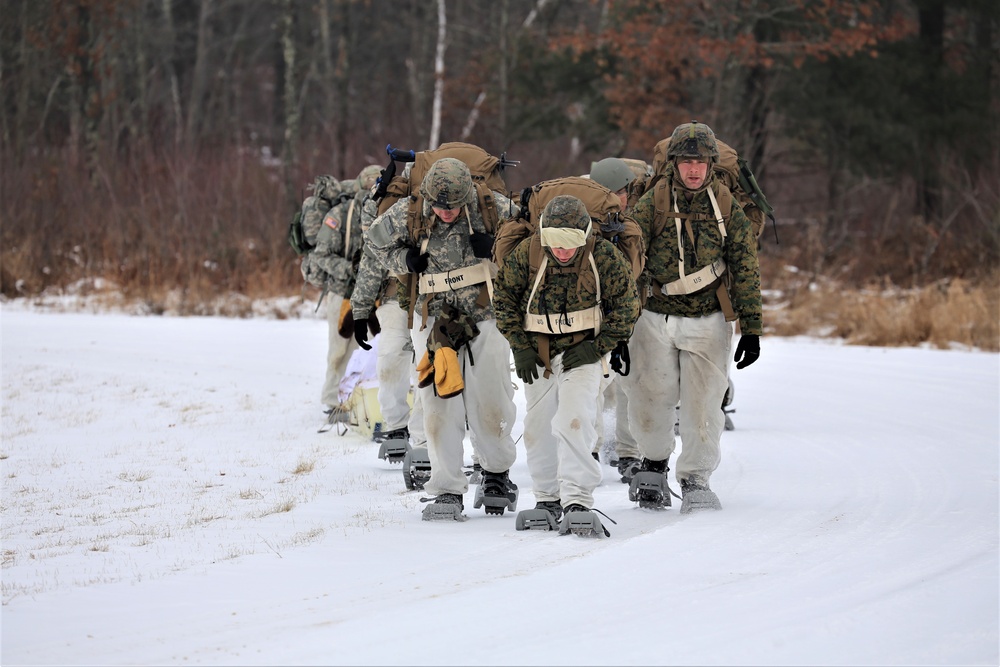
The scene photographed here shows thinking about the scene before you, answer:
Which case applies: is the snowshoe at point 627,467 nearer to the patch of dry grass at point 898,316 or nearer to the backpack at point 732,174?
the backpack at point 732,174

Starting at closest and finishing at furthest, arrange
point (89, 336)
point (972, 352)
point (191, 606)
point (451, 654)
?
point (451, 654) < point (191, 606) < point (972, 352) < point (89, 336)

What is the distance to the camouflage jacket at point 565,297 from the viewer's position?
22.0ft

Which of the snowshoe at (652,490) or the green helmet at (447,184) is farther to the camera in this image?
the snowshoe at (652,490)

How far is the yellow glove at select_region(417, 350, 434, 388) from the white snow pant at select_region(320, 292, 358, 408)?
3.62m

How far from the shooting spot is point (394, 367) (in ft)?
29.7

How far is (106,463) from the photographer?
31.0 feet

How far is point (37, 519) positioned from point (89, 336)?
365 inches

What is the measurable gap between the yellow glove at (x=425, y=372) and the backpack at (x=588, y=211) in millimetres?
739

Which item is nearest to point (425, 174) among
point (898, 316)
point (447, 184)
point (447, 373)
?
point (447, 184)

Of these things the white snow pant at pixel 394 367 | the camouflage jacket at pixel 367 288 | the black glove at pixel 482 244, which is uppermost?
the black glove at pixel 482 244

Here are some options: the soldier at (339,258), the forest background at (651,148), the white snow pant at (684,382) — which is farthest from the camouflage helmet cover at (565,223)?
the forest background at (651,148)

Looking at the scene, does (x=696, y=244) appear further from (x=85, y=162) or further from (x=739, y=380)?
(x=85, y=162)

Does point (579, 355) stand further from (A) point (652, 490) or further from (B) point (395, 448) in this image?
(B) point (395, 448)

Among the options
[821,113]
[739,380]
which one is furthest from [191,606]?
[821,113]
